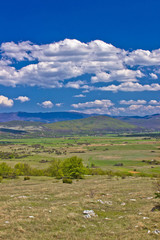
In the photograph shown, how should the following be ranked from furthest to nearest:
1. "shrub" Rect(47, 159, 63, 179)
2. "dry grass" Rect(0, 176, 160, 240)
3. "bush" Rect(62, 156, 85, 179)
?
"shrub" Rect(47, 159, 63, 179)
"bush" Rect(62, 156, 85, 179)
"dry grass" Rect(0, 176, 160, 240)

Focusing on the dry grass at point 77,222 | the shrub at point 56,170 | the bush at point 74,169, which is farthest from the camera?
the shrub at point 56,170

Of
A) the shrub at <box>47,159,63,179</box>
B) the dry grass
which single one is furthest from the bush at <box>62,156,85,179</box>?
the dry grass

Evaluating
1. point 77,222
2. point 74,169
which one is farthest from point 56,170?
point 77,222

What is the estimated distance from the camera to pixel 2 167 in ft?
316

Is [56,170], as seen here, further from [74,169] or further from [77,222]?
[77,222]

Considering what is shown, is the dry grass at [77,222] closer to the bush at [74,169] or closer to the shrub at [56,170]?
the bush at [74,169]

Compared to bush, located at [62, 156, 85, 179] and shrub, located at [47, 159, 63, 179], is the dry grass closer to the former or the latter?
bush, located at [62, 156, 85, 179]

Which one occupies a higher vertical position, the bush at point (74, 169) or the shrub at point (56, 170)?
the bush at point (74, 169)

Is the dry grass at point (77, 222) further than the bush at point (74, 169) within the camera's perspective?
No

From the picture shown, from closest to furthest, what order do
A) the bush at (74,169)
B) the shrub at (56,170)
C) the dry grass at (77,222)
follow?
the dry grass at (77,222)
the bush at (74,169)
the shrub at (56,170)

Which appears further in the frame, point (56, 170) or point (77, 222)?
point (56, 170)

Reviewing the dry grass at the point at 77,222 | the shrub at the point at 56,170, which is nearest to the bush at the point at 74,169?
the shrub at the point at 56,170

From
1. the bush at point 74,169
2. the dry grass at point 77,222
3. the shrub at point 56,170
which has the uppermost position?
the dry grass at point 77,222

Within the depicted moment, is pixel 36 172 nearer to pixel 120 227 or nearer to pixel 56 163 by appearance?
pixel 56 163
